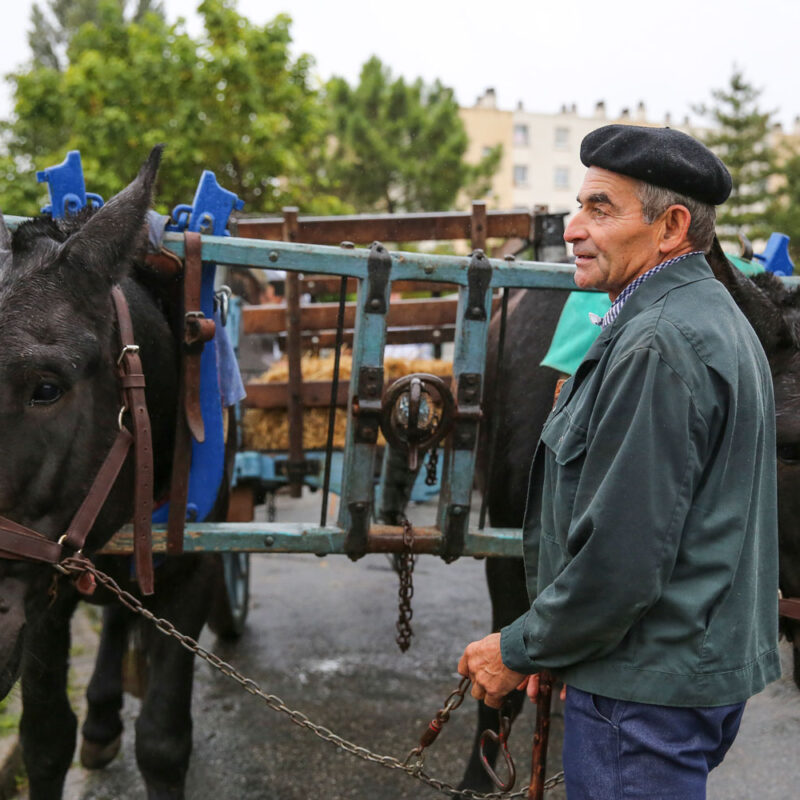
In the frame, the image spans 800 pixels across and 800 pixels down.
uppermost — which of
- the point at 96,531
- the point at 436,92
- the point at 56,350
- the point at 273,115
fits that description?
the point at 436,92

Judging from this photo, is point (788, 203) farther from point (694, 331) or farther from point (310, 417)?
point (694, 331)

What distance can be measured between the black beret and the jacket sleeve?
0.34 metres

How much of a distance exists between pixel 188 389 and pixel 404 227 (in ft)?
5.34

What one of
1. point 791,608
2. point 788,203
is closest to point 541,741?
point 791,608

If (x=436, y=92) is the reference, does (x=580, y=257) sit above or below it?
below

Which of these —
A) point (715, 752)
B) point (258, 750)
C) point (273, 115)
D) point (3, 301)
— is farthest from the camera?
point (273, 115)

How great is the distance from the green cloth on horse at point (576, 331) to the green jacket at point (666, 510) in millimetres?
1325

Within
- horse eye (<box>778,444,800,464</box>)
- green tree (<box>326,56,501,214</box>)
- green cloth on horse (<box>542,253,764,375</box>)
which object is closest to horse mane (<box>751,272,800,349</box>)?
green cloth on horse (<box>542,253,764,375</box>)

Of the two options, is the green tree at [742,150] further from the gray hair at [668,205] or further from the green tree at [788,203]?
the gray hair at [668,205]

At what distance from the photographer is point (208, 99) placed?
12.7 meters

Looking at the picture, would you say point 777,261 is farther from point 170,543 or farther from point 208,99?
point 208,99

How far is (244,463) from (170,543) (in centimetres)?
162

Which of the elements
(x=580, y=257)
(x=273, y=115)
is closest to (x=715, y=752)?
(x=580, y=257)

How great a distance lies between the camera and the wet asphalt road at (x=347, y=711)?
3.91 meters
